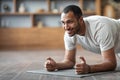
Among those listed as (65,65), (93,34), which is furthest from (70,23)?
(65,65)

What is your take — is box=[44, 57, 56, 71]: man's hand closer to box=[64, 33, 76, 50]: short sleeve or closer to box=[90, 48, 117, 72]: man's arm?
box=[64, 33, 76, 50]: short sleeve

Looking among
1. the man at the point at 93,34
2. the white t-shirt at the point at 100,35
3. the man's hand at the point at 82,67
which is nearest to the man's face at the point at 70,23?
the man at the point at 93,34

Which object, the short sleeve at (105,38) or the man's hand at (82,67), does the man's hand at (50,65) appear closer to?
the man's hand at (82,67)

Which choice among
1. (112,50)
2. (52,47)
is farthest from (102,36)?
(52,47)

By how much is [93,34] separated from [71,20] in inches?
8.9

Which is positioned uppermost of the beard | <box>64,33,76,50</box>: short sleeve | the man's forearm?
the beard

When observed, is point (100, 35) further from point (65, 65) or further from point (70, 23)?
point (65, 65)

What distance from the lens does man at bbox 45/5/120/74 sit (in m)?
2.58

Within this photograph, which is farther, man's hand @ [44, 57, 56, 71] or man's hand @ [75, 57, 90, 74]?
man's hand @ [44, 57, 56, 71]

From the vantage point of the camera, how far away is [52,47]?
27.1 feet

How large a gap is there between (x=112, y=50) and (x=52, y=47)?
5710 millimetres

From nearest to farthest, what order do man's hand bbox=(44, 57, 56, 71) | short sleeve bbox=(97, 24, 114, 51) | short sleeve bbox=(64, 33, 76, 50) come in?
short sleeve bbox=(97, 24, 114, 51)
man's hand bbox=(44, 57, 56, 71)
short sleeve bbox=(64, 33, 76, 50)

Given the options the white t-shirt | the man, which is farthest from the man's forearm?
the white t-shirt

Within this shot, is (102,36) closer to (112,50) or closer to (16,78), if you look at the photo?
(112,50)
